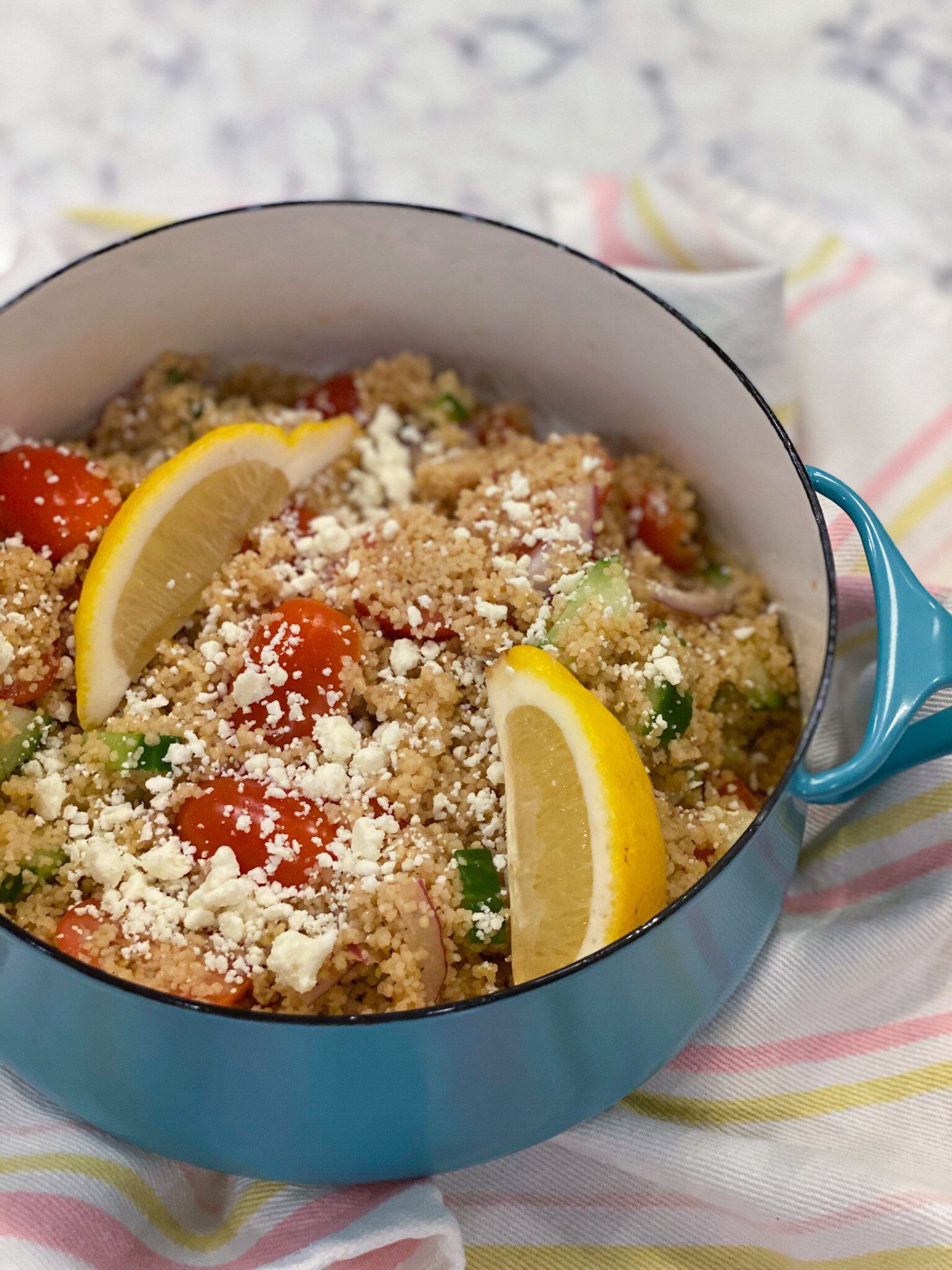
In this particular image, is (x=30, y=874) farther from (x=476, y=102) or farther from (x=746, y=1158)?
(x=476, y=102)

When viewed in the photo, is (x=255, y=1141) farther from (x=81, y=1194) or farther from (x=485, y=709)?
(x=485, y=709)

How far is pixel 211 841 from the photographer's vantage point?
37.1 inches

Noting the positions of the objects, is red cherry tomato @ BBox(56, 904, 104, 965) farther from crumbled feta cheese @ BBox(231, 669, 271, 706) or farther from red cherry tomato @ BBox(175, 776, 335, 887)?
crumbled feta cheese @ BBox(231, 669, 271, 706)

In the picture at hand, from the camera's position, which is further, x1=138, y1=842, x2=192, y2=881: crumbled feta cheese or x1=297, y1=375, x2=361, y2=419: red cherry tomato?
x1=297, y1=375, x2=361, y2=419: red cherry tomato

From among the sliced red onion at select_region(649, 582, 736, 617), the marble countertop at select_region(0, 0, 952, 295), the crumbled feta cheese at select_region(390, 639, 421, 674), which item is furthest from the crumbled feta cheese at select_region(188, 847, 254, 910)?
the marble countertop at select_region(0, 0, 952, 295)

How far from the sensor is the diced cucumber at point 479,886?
93cm

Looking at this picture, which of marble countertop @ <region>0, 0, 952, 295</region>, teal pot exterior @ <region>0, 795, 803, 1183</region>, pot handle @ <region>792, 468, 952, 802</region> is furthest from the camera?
marble countertop @ <region>0, 0, 952, 295</region>

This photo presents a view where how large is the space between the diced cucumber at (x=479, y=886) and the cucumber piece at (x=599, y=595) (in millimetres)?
194

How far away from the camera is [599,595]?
40.9 inches

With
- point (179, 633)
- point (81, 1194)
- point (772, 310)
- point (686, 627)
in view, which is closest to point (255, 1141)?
point (81, 1194)

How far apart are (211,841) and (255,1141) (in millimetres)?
221

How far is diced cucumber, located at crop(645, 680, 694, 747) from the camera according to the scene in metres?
1.00

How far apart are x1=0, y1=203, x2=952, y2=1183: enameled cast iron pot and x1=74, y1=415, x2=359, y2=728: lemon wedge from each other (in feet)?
0.65

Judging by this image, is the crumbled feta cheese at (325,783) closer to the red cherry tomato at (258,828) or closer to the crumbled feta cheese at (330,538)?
the red cherry tomato at (258,828)
